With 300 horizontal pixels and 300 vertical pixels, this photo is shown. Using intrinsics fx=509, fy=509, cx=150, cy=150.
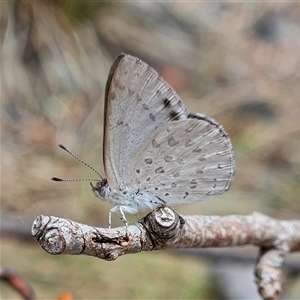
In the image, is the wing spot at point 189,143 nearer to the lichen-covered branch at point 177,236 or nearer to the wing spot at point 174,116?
the wing spot at point 174,116

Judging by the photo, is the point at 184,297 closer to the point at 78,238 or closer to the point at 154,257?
the point at 154,257

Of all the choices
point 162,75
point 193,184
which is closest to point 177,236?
point 193,184

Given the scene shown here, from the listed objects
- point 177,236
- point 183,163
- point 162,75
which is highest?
point 162,75

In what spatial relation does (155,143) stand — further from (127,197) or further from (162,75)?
(162,75)

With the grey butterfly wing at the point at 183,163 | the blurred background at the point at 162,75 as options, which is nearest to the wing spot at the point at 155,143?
the grey butterfly wing at the point at 183,163

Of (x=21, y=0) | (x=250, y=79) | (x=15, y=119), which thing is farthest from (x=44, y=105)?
(x=250, y=79)

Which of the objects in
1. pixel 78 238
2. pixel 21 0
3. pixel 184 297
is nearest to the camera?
pixel 78 238

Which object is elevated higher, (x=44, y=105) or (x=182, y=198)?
(x=44, y=105)
